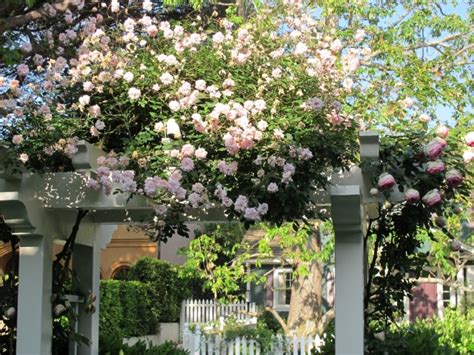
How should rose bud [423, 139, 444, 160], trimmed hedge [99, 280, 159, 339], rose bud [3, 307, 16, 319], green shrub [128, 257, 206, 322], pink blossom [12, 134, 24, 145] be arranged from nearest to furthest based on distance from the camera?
rose bud [423, 139, 444, 160] → pink blossom [12, 134, 24, 145] → rose bud [3, 307, 16, 319] → trimmed hedge [99, 280, 159, 339] → green shrub [128, 257, 206, 322]

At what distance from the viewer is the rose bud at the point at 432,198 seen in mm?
5160

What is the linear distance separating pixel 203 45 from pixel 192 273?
9743 millimetres

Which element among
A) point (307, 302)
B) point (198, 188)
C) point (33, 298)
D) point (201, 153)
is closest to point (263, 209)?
point (198, 188)

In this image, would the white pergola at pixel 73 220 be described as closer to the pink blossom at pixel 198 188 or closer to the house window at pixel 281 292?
the pink blossom at pixel 198 188

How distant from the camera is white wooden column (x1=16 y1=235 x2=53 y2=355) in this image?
227 inches

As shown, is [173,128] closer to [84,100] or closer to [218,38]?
[84,100]

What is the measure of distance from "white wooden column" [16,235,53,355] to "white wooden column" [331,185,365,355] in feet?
7.69

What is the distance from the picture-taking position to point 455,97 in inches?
455

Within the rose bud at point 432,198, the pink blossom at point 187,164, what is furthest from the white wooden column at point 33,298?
the rose bud at point 432,198

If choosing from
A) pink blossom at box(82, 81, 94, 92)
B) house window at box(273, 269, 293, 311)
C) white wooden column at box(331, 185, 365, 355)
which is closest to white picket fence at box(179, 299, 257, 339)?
house window at box(273, 269, 293, 311)

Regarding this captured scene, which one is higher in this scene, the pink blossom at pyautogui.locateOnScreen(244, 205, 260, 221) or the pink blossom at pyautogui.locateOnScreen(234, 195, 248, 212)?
the pink blossom at pyautogui.locateOnScreen(234, 195, 248, 212)

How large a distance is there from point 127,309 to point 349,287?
10.7m

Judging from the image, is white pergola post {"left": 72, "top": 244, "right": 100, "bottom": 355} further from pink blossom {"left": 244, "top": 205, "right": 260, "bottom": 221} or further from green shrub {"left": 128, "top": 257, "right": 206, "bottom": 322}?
green shrub {"left": 128, "top": 257, "right": 206, "bottom": 322}

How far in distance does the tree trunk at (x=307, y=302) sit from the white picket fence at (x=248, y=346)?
2.79 meters
